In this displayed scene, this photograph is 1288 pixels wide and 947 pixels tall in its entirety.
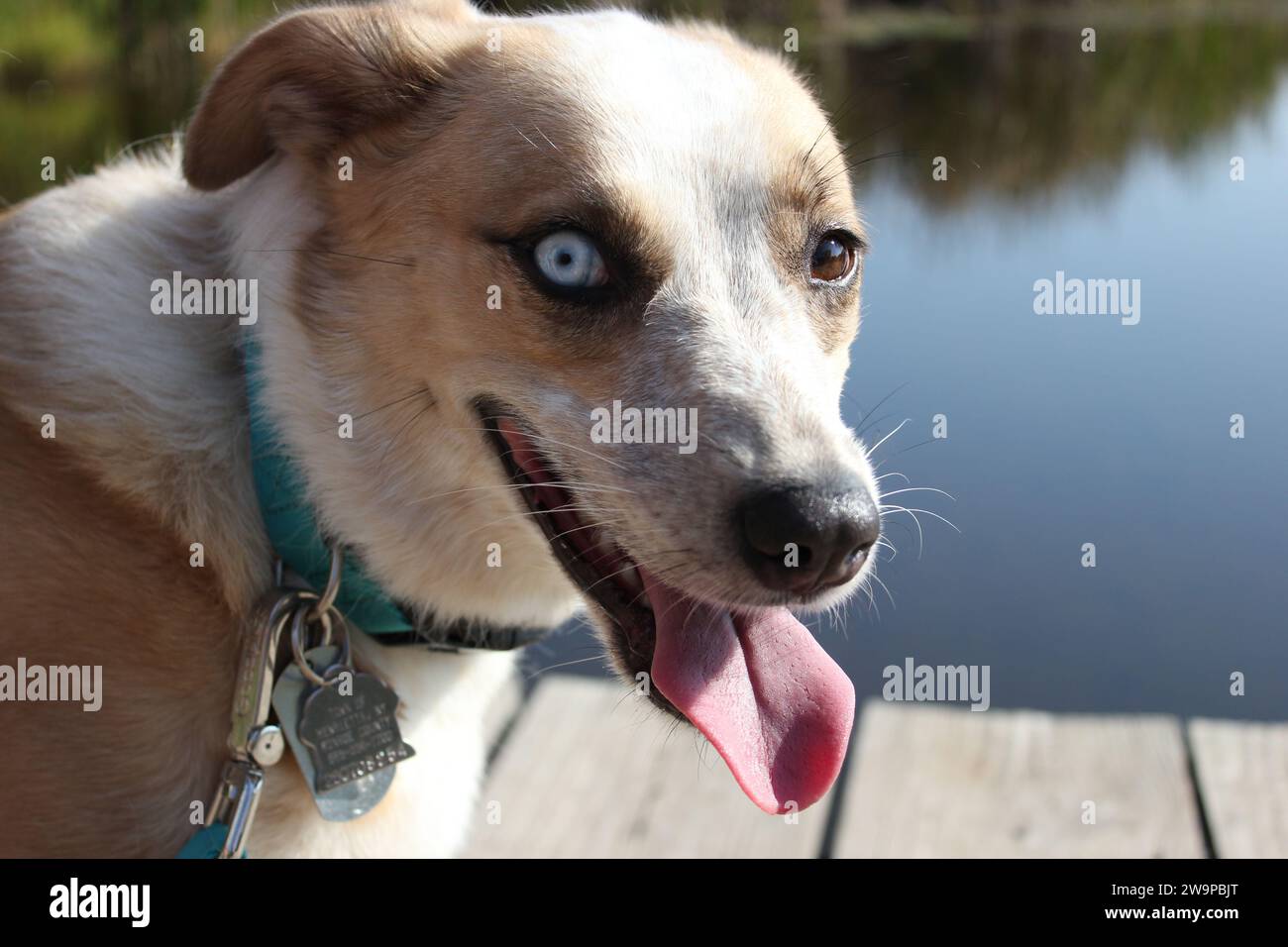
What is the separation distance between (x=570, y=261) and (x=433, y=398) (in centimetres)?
32

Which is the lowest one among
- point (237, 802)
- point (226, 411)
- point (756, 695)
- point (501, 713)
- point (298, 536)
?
point (501, 713)

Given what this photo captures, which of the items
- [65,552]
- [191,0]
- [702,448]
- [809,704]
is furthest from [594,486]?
[191,0]

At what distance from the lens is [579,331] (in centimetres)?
190

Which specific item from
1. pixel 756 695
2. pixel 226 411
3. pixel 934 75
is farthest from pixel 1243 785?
pixel 934 75

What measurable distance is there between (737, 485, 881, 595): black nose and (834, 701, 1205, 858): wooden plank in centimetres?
135

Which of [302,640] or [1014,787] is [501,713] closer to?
[1014,787]

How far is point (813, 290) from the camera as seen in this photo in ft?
6.75

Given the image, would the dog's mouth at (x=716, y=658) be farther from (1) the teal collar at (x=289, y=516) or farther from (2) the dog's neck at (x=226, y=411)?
(1) the teal collar at (x=289, y=516)

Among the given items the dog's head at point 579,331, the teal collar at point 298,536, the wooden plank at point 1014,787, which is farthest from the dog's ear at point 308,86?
the wooden plank at point 1014,787

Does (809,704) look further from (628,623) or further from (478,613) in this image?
(478,613)

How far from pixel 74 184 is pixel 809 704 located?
1.65 meters

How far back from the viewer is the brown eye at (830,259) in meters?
2.09

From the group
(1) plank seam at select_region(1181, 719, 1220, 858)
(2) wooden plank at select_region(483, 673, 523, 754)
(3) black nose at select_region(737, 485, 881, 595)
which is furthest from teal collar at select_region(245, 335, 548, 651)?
(1) plank seam at select_region(1181, 719, 1220, 858)

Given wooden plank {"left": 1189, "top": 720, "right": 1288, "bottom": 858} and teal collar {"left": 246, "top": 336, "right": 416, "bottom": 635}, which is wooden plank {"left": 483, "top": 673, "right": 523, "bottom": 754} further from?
wooden plank {"left": 1189, "top": 720, "right": 1288, "bottom": 858}
